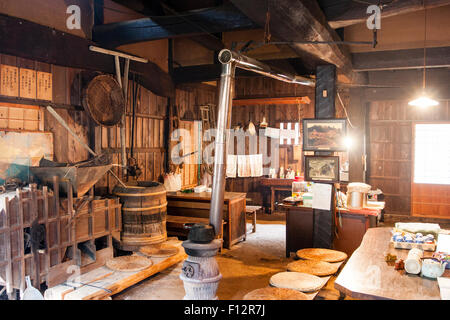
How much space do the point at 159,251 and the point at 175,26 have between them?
3.29 meters

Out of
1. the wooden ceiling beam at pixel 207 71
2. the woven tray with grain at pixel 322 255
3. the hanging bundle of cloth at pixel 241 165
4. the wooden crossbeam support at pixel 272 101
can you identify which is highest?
the wooden ceiling beam at pixel 207 71

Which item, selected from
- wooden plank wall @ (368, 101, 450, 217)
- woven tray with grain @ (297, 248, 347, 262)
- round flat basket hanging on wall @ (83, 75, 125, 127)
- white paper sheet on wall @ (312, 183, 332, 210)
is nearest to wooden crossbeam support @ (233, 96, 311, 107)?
wooden plank wall @ (368, 101, 450, 217)

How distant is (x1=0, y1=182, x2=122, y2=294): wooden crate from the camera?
162 inches

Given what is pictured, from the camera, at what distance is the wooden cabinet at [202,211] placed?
7324 millimetres

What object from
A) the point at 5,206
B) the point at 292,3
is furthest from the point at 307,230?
the point at 5,206

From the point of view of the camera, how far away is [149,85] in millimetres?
7551

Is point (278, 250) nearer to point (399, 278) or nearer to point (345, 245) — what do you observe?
point (345, 245)

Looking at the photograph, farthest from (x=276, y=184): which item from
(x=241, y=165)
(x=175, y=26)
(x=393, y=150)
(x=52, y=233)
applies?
(x=52, y=233)

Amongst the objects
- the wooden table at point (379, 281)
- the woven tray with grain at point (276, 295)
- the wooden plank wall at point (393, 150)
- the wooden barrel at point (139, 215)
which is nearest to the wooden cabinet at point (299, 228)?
the wooden barrel at point (139, 215)

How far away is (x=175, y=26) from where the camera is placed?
587cm

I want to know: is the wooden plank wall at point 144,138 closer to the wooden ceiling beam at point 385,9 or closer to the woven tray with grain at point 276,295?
the woven tray with grain at point 276,295

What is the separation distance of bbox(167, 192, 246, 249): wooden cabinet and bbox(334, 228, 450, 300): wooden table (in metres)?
3.63

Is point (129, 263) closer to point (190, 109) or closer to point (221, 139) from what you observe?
point (221, 139)

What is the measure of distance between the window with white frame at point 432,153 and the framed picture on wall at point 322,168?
5.05m
